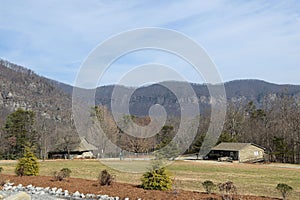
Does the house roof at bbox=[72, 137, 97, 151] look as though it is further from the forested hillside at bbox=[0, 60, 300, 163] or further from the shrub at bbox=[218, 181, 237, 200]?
the shrub at bbox=[218, 181, 237, 200]

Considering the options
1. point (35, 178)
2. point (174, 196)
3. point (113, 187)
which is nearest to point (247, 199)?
point (174, 196)

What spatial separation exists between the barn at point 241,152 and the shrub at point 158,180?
99.0 ft

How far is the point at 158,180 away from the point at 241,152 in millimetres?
30672

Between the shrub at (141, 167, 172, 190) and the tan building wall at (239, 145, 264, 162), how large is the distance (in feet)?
99.5

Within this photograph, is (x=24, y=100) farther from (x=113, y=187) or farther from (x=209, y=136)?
(x=113, y=187)

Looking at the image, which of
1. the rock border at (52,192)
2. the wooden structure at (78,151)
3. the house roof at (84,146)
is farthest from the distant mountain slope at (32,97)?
the rock border at (52,192)

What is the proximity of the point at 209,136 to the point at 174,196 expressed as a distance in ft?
114

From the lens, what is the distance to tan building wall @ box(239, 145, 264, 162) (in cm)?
4156

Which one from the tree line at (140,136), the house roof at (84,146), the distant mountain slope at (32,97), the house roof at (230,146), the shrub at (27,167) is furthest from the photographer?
the distant mountain slope at (32,97)

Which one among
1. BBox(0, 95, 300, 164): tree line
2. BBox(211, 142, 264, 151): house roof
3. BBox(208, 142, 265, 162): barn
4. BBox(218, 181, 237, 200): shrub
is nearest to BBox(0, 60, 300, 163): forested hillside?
BBox(0, 95, 300, 164): tree line

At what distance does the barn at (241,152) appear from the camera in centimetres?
4156

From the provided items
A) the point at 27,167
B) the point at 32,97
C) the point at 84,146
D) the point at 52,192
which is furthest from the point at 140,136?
the point at 32,97

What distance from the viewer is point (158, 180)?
42.6ft

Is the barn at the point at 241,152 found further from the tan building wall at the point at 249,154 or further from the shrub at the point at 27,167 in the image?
the shrub at the point at 27,167
